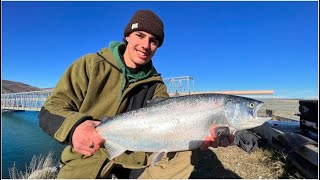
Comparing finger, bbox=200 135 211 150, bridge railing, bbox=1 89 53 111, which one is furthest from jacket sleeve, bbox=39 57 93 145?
bridge railing, bbox=1 89 53 111

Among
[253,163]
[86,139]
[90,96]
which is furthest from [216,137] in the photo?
[253,163]

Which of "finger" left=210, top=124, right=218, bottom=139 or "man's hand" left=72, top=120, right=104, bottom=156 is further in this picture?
"finger" left=210, top=124, right=218, bottom=139

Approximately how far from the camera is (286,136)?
25.2ft

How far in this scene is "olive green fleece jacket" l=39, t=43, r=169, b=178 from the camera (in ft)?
12.4

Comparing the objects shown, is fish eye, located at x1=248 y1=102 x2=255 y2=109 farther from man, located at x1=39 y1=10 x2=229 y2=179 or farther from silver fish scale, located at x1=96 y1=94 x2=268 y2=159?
man, located at x1=39 y1=10 x2=229 y2=179

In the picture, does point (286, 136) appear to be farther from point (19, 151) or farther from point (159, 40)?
point (19, 151)

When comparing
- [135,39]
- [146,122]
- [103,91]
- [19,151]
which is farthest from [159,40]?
[19,151]

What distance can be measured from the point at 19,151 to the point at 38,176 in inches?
418

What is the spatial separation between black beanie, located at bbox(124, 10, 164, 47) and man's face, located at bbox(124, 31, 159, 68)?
0.06 meters

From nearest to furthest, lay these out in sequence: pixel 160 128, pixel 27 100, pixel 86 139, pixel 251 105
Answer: pixel 86 139 → pixel 160 128 → pixel 251 105 → pixel 27 100

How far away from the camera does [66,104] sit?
12.4 feet

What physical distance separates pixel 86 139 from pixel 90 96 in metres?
0.95

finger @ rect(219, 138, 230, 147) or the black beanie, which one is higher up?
the black beanie

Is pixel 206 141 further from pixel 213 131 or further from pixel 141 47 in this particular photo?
Result: pixel 141 47
